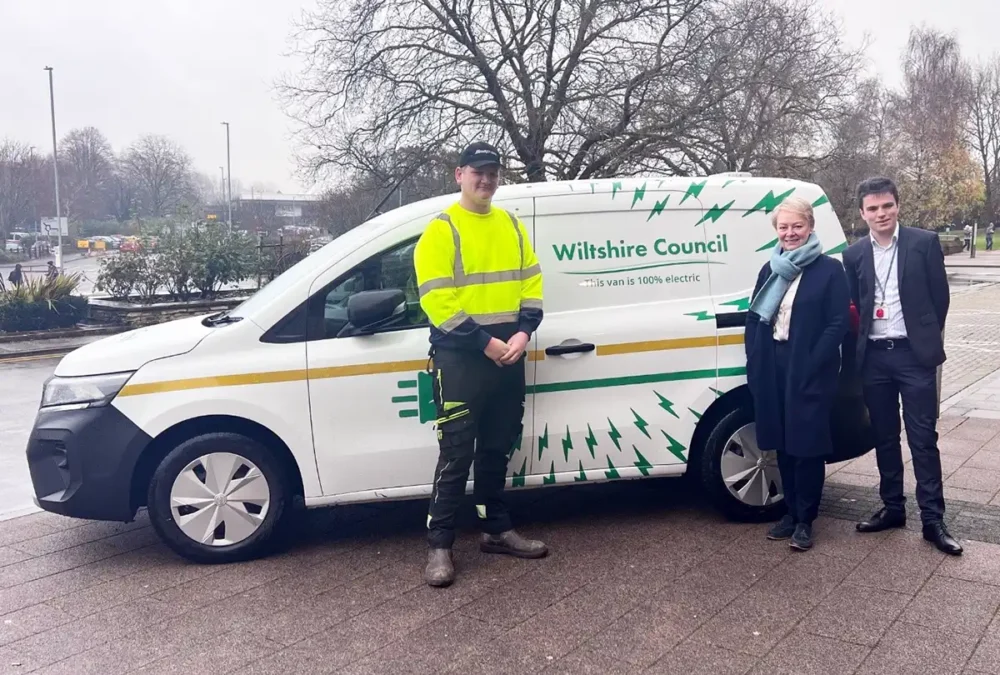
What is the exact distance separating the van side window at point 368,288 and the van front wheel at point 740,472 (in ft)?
5.78

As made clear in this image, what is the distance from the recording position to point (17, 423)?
9203 millimetres

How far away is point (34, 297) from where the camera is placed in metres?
18.4

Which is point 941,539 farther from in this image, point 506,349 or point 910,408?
point 506,349

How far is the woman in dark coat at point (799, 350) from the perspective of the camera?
4.60 metres

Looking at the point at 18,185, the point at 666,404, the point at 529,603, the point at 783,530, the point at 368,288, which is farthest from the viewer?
the point at 18,185

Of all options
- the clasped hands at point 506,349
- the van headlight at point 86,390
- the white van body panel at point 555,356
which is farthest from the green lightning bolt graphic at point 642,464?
the van headlight at point 86,390

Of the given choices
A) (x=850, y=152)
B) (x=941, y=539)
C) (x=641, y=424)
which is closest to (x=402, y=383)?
(x=641, y=424)

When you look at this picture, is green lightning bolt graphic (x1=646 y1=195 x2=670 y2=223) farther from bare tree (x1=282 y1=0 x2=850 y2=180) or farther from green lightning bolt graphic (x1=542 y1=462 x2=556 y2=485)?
bare tree (x1=282 y1=0 x2=850 y2=180)

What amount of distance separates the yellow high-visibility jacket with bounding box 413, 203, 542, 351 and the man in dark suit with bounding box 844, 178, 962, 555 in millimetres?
1735

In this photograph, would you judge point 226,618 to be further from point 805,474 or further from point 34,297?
point 34,297

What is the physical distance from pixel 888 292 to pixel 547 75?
1573 centimetres

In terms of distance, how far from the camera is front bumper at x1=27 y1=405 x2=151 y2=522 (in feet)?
14.8

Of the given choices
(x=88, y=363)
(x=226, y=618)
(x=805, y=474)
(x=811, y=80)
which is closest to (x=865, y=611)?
(x=805, y=474)

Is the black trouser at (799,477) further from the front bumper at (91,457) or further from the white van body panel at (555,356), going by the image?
the front bumper at (91,457)
